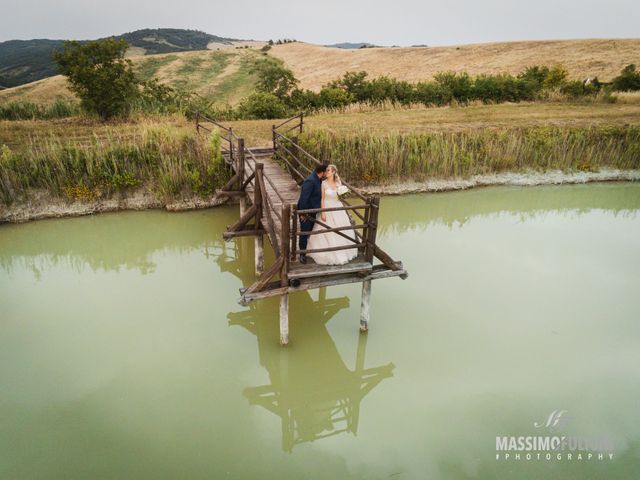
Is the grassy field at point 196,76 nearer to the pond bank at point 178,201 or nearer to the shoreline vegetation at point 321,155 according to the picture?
the shoreline vegetation at point 321,155

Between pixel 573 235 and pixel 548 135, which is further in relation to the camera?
pixel 548 135

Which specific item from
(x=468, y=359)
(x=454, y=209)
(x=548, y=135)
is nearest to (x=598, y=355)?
(x=468, y=359)

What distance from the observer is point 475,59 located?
4766 centimetres

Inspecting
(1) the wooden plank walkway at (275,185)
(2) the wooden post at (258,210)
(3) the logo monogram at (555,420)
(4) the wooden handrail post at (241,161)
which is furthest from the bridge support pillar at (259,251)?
(3) the logo monogram at (555,420)

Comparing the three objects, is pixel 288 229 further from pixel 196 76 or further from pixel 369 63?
pixel 196 76

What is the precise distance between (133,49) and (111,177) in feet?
293

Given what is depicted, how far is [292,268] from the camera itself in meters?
6.97

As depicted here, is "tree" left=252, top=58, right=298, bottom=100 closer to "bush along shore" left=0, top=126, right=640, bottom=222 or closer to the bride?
"bush along shore" left=0, top=126, right=640, bottom=222

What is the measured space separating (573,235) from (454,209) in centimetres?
365

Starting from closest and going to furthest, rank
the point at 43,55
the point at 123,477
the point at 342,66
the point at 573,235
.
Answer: the point at 123,477, the point at 573,235, the point at 342,66, the point at 43,55

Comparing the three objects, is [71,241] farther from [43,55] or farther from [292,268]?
[43,55]

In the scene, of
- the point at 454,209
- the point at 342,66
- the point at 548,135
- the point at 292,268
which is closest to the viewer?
the point at 292,268

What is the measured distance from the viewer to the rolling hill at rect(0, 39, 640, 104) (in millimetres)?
41250

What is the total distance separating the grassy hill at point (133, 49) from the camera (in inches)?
3071
